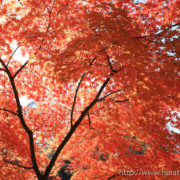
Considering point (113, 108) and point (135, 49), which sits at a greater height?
point (135, 49)

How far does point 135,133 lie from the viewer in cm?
573

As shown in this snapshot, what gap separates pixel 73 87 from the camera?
7.92m

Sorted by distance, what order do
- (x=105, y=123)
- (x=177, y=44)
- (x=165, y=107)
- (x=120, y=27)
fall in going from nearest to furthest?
(x=177, y=44)
(x=120, y=27)
(x=165, y=107)
(x=105, y=123)

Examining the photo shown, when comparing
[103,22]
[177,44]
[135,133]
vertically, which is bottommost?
[135,133]

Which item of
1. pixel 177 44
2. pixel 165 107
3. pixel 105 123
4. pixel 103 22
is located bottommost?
pixel 105 123

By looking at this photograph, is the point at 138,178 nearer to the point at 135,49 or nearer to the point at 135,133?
the point at 135,133

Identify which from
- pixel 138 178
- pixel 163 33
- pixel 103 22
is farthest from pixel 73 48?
pixel 138 178

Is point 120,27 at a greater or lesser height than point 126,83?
greater

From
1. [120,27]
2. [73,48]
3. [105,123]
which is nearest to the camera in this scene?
[120,27]

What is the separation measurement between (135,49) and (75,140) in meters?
4.90

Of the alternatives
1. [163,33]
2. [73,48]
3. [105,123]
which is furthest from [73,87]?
[163,33]

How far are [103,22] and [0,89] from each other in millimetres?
5777

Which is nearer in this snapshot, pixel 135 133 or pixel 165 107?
pixel 135 133

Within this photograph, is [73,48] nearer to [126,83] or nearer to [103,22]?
[103,22]
